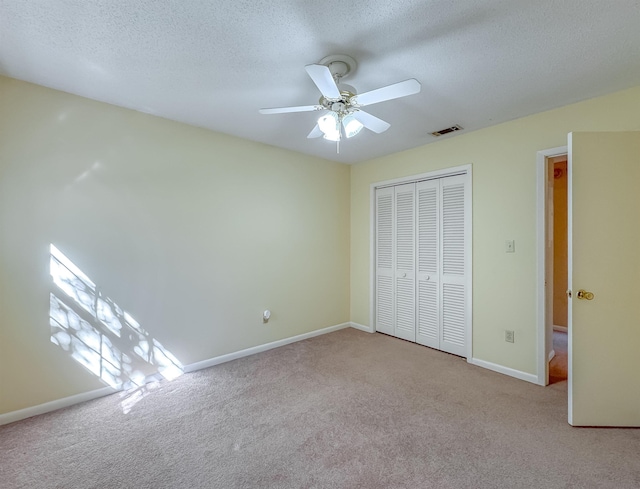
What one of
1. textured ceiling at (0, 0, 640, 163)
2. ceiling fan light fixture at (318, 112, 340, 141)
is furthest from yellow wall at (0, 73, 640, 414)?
ceiling fan light fixture at (318, 112, 340, 141)

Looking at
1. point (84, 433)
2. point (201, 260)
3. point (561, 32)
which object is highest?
point (561, 32)

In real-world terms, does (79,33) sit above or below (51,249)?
above

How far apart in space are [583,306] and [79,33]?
3544 millimetres

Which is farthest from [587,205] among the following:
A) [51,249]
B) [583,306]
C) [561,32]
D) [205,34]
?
[51,249]

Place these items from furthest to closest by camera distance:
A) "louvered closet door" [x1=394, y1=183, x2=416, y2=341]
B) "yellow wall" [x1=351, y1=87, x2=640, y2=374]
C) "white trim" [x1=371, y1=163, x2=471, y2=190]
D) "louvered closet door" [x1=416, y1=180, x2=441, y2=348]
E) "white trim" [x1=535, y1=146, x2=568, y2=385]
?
1. "louvered closet door" [x1=394, y1=183, x2=416, y2=341]
2. "louvered closet door" [x1=416, y1=180, x2=441, y2=348]
3. "white trim" [x1=371, y1=163, x2=471, y2=190]
4. "white trim" [x1=535, y1=146, x2=568, y2=385]
5. "yellow wall" [x1=351, y1=87, x2=640, y2=374]

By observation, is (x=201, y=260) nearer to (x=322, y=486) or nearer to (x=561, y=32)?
(x=322, y=486)

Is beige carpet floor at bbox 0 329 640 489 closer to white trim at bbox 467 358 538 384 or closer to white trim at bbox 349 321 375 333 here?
white trim at bbox 467 358 538 384

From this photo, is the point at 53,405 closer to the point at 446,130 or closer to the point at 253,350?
the point at 253,350

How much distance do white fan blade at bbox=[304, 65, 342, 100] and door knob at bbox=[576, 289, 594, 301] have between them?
2076mm

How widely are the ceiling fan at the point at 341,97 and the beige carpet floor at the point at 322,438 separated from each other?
2086 millimetres

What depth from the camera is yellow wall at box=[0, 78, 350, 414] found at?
6.82ft

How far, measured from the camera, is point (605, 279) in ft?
6.38

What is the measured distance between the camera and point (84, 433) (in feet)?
6.32

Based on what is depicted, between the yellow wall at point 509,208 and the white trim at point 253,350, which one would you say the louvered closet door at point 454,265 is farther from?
the white trim at point 253,350
